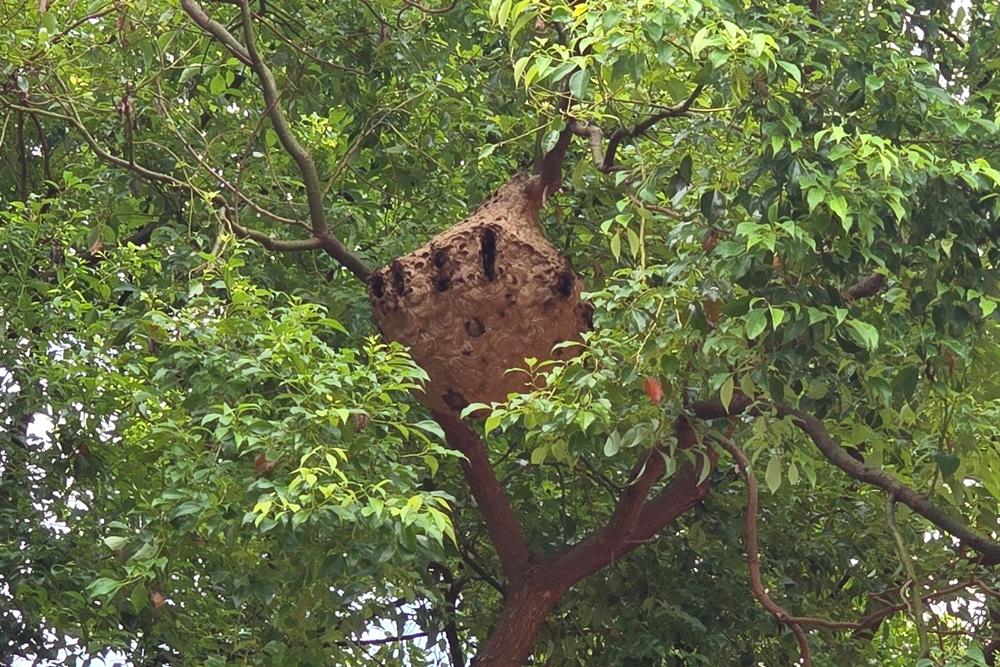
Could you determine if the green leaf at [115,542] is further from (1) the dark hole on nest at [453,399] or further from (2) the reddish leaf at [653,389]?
(2) the reddish leaf at [653,389]

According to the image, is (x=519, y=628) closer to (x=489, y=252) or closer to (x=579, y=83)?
(x=489, y=252)

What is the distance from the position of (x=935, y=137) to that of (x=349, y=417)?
1928mm

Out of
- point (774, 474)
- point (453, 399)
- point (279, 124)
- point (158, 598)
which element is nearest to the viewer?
point (774, 474)

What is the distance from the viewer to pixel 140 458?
5.06 metres

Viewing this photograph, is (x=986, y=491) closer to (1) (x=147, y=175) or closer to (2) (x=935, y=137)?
(2) (x=935, y=137)

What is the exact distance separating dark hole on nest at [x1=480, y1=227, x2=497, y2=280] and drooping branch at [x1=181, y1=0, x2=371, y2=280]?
722 millimetres

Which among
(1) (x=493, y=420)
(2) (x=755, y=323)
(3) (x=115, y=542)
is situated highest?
(2) (x=755, y=323)

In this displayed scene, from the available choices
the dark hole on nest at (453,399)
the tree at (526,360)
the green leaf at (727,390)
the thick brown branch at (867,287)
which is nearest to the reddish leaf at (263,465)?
the tree at (526,360)

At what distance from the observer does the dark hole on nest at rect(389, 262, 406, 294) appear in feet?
16.9

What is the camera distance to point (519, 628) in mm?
5977

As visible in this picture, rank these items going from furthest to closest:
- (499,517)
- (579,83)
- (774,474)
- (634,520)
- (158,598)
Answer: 1. (499,517)
2. (634,520)
3. (158,598)
4. (774,474)
5. (579,83)

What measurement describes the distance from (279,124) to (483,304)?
3.65 ft

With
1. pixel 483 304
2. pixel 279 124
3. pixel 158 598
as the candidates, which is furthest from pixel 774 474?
pixel 279 124

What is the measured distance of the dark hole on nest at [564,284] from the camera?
200 inches
